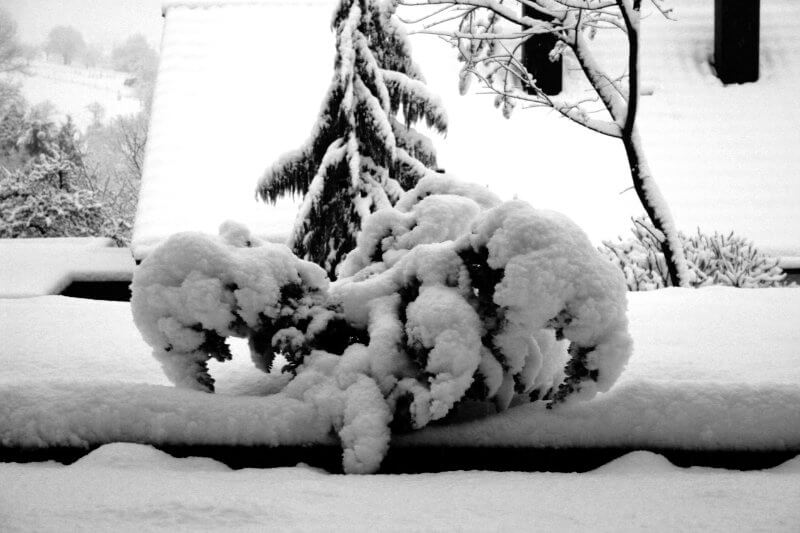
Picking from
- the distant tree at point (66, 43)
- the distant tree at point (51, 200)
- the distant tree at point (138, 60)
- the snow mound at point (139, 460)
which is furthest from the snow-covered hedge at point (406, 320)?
the distant tree at point (138, 60)

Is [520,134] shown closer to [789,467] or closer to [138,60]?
[789,467]

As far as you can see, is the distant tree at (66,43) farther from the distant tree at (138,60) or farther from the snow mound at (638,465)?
the snow mound at (638,465)

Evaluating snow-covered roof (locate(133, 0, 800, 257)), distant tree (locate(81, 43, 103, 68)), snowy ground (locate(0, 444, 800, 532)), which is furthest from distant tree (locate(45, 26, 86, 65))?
snowy ground (locate(0, 444, 800, 532))

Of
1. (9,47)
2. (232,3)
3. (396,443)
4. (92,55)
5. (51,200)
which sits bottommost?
(396,443)

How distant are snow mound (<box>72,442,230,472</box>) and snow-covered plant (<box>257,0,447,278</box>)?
196 inches

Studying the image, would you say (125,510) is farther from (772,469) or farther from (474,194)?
(474,194)

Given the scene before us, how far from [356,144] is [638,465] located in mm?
5484

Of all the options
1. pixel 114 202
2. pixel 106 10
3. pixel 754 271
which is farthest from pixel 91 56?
pixel 754 271

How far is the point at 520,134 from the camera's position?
411 inches

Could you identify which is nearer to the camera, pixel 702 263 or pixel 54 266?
pixel 702 263

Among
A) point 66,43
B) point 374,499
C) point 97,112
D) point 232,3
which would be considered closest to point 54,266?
point 232,3

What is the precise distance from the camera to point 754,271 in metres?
7.08

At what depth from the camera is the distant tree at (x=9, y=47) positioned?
94.9ft

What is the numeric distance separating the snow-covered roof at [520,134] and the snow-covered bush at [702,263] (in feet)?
4.87
